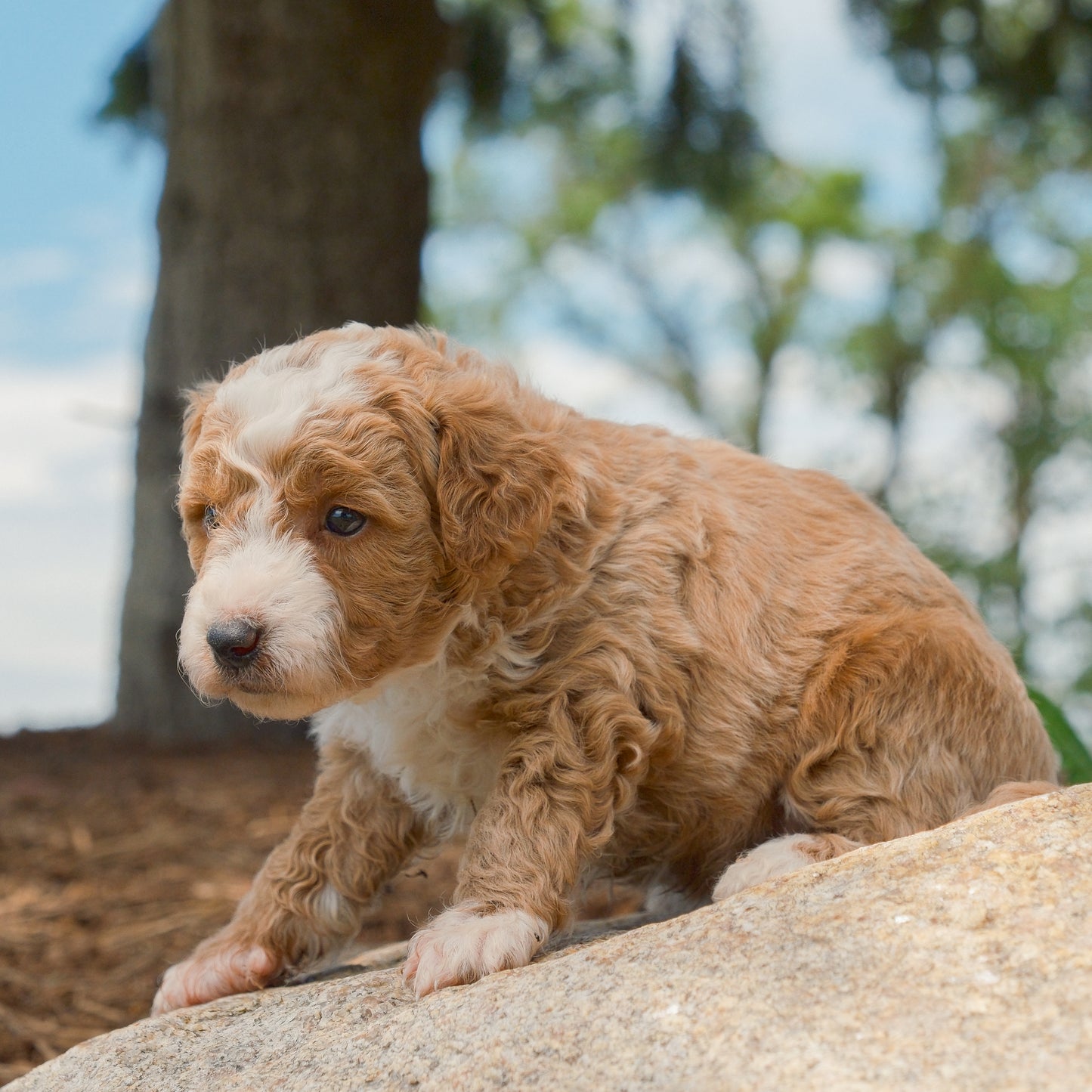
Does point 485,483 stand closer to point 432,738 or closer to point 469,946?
point 432,738

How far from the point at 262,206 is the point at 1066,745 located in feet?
21.4

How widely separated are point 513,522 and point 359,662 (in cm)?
54

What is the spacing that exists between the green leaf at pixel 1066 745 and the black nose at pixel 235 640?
12.0ft

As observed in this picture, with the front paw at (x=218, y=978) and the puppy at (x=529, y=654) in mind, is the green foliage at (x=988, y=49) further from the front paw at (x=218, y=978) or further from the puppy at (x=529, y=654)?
the front paw at (x=218, y=978)

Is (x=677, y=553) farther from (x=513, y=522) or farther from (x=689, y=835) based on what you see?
(x=689, y=835)

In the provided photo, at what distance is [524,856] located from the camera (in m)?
3.23

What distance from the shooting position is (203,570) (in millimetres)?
3227

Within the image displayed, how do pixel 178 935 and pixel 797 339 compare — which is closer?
pixel 178 935

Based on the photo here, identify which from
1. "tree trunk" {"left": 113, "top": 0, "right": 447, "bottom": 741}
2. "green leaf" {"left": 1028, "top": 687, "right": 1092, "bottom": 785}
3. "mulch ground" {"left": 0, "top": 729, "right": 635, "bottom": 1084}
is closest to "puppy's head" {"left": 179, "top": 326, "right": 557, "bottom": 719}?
"mulch ground" {"left": 0, "top": 729, "right": 635, "bottom": 1084}

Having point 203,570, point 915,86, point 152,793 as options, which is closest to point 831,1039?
point 203,570

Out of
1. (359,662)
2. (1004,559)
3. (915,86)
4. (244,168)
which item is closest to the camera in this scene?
(359,662)

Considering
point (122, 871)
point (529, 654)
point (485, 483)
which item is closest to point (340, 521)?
point (485, 483)

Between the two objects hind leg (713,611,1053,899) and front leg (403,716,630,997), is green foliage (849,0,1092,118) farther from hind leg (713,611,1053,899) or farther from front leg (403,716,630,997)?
front leg (403,716,630,997)

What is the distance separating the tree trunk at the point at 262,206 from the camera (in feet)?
29.5
